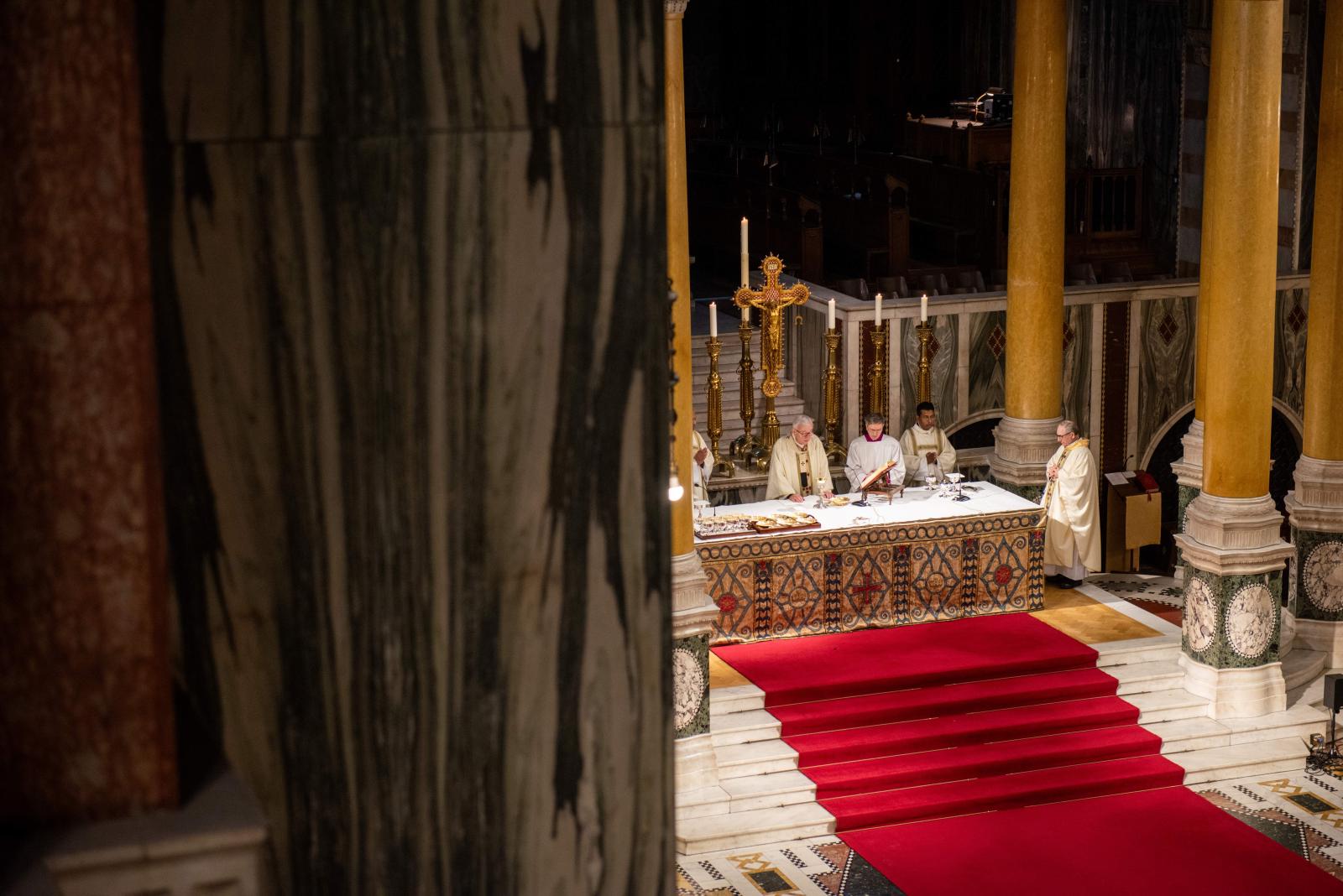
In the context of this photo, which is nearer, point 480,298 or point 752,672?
point 480,298

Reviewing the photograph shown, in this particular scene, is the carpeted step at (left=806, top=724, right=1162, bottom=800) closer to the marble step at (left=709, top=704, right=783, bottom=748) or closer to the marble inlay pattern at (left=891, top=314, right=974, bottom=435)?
the marble step at (left=709, top=704, right=783, bottom=748)

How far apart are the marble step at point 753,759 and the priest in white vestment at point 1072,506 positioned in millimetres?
2964

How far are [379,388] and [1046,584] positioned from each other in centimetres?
1048

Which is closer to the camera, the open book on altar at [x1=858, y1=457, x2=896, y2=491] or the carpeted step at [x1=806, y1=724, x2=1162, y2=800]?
the carpeted step at [x1=806, y1=724, x2=1162, y2=800]

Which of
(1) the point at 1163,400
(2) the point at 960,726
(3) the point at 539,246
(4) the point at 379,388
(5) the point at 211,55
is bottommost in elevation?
(2) the point at 960,726

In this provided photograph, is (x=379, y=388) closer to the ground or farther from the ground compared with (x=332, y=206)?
closer to the ground

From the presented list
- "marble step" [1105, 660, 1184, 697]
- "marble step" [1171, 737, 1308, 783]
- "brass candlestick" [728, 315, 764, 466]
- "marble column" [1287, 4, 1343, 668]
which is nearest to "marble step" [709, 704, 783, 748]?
"marble step" [1105, 660, 1184, 697]

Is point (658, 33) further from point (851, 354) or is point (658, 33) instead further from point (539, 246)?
point (851, 354)

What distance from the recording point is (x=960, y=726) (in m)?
9.95

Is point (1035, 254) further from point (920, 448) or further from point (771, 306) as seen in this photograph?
point (771, 306)

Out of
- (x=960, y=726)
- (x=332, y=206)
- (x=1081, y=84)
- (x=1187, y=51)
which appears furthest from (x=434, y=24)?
(x=1081, y=84)

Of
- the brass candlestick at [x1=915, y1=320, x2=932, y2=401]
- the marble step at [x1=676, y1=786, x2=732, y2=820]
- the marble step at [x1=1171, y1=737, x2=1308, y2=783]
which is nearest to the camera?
the marble step at [x1=676, y1=786, x2=732, y2=820]

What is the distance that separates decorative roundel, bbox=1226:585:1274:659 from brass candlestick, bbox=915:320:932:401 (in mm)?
2965

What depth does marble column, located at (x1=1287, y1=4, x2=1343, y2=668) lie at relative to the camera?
1102 cm
